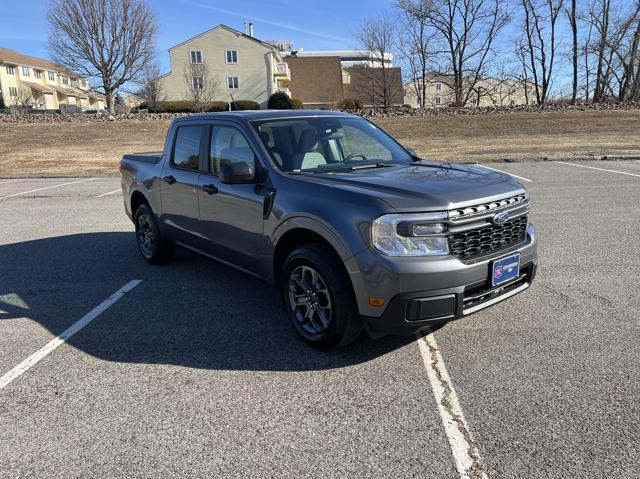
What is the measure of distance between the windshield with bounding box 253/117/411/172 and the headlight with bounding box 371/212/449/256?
113cm

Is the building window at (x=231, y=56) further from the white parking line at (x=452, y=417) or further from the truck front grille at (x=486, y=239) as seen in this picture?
the white parking line at (x=452, y=417)

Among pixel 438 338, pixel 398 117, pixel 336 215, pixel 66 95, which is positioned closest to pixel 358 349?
pixel 438 338

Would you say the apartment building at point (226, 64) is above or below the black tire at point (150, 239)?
above

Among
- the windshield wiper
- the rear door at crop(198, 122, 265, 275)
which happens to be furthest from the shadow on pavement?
the windshield wiper

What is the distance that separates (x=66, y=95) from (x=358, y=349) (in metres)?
99.3

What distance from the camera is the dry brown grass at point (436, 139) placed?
59.8 ft

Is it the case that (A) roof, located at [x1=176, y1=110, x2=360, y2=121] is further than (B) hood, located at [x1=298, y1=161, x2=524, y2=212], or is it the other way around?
(A) roof, located at [x1=176, y1=110, x2=360, y2=121]

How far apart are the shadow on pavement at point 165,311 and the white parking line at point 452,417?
1.08 feet

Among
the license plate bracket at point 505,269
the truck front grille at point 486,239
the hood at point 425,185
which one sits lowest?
the license plate bracket at point 505,269

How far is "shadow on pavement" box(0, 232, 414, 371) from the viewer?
146 inches

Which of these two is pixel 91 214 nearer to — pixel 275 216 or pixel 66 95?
pixel 275 216

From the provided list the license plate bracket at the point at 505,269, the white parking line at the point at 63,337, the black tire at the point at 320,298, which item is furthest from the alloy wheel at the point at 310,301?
the white parking line at the point at 63,337

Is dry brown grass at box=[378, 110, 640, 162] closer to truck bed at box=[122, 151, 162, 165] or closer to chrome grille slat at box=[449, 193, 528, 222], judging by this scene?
truck bed at box=[122, 151, 162, 165]

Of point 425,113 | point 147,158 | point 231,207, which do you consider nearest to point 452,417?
point 231,207
